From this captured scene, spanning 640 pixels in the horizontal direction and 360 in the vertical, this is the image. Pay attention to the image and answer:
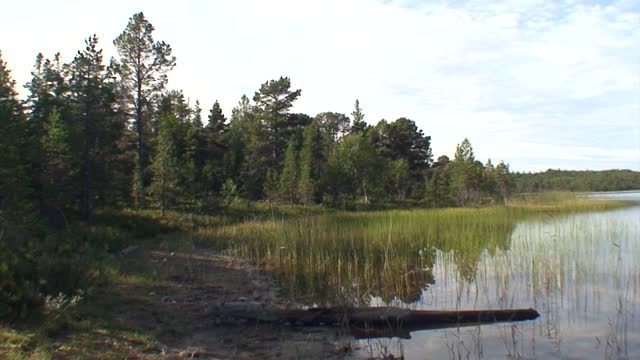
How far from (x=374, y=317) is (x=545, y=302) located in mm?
3319

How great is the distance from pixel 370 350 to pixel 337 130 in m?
63.2

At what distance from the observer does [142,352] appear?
5305 millimetres

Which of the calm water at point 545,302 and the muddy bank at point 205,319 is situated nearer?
the muddy bank at point 205,319

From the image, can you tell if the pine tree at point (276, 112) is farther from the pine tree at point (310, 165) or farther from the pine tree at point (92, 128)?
the pine tree at point (92, 128)

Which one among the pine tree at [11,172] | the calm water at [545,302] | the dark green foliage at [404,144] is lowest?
the calm water at [545,302]

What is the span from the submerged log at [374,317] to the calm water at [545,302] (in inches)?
7.3

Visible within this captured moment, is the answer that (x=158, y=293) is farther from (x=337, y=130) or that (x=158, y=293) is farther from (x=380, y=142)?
(x=337, y=130)

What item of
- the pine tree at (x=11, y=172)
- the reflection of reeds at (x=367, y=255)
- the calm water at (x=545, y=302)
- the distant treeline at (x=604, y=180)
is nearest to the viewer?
the calm water at (x=545, y=302)

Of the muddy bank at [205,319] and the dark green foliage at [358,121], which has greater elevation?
the dark green foliage at [358,121]

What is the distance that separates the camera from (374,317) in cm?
696

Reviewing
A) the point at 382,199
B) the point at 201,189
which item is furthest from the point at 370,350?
the point at 382,199

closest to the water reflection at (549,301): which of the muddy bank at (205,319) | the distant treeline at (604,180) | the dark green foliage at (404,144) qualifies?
the muddy bank at (205,319)

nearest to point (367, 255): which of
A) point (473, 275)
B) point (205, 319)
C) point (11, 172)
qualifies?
point (473, 275)

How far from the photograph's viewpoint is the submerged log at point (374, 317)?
6949mm
